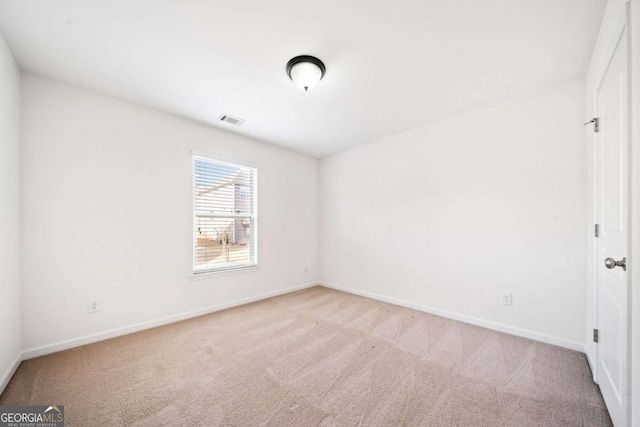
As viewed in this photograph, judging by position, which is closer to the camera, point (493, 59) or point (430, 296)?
point (493, 59)

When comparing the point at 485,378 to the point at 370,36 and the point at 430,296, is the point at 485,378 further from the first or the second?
the point at 370,36

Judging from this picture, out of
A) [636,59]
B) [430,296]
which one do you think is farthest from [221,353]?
[636,59]

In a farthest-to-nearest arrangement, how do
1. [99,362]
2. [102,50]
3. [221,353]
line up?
[221,353]
[99,362]
[102,50]

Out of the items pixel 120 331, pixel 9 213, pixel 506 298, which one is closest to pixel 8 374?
pixel 120 331

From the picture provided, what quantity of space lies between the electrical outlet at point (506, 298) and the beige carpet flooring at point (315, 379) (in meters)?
0.34

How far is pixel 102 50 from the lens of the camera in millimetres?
1963

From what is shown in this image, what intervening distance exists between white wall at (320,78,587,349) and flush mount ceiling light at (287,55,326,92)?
1916mm

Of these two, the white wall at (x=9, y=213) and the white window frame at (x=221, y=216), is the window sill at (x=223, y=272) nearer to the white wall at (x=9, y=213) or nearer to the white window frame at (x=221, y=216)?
the white window frame at (x=221, y=216)

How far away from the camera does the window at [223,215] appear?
3.34 metres

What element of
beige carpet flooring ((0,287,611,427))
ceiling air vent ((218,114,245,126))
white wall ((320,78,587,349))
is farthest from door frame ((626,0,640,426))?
ceiling air vent ((218,114,245,126))

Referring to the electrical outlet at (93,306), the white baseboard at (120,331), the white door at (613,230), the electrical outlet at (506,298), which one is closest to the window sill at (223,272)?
the white baseboard at (120,331)

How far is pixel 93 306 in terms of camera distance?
2.49 meters

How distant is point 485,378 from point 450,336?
0.71 metres

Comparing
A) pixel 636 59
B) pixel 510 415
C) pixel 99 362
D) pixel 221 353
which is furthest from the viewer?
pixel 221 353
